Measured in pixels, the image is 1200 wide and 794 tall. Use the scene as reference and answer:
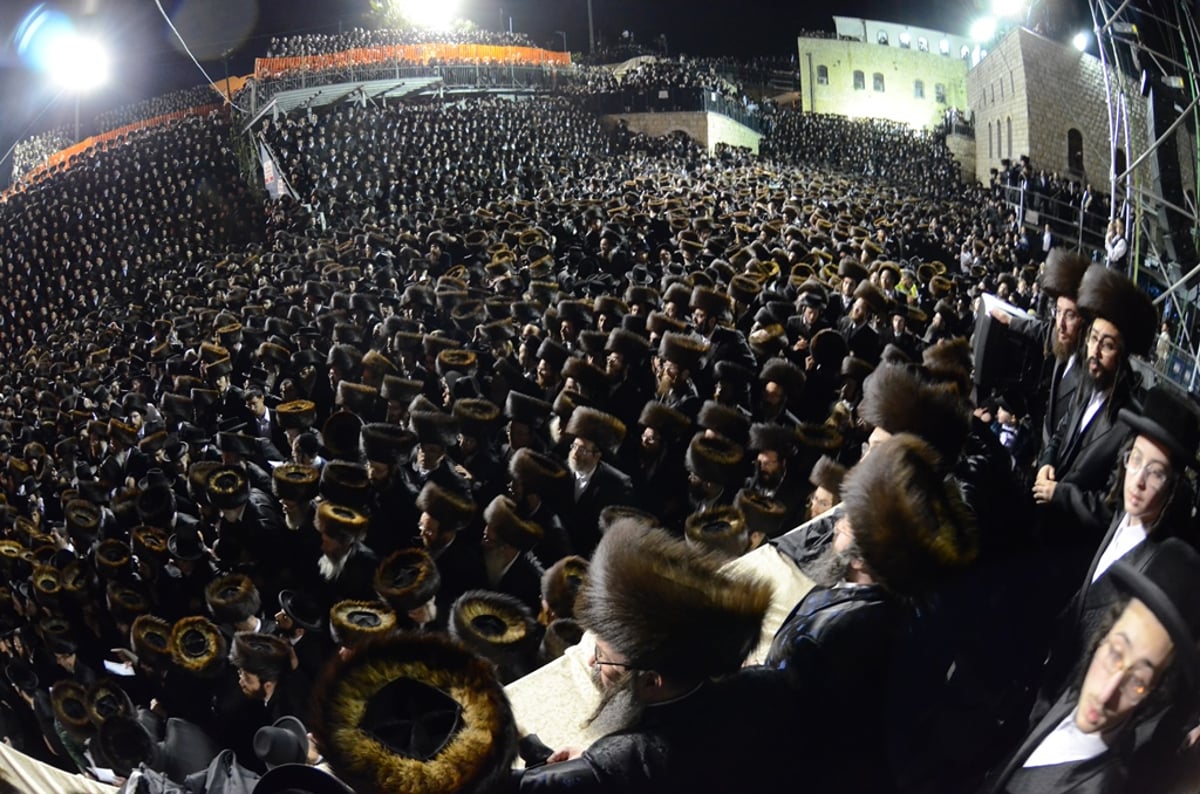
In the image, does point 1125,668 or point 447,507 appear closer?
point 1125,668

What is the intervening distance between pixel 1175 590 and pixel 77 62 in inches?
90.0

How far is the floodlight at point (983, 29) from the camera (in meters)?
1.35

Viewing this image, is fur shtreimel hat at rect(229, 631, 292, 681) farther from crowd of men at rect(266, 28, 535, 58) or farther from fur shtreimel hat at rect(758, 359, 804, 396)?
crowd of men at rect(266, 28, 535, 58)

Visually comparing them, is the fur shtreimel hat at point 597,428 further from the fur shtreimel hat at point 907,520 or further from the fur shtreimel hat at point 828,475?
the fur shtreimel hat at point 907,520

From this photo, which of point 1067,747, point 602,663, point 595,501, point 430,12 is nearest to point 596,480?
point 595,501

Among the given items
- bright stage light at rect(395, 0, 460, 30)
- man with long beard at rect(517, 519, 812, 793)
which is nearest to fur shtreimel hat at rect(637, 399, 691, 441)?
man with long beard at rect(517, 519, 812, 793)

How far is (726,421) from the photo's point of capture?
148 cm

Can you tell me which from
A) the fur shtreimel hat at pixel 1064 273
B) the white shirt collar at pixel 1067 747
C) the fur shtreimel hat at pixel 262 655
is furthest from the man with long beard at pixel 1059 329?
the fur shtreimel hat at pixel 262 655

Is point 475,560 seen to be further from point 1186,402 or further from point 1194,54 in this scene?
point 1194,54

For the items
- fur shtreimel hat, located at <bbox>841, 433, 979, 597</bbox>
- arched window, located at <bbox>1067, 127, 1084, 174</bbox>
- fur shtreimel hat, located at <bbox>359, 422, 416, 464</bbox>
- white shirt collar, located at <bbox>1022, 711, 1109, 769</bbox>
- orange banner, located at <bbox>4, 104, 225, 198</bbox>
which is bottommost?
white shirt collar, located at <bbox>1022, 711, 1109, 769</bbox>

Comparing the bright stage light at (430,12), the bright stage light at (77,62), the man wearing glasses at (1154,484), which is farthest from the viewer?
the bright stage light at (77,62)

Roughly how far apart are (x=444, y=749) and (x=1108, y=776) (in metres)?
0.74

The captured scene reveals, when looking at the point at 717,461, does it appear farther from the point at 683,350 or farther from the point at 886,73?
the point at 886,73

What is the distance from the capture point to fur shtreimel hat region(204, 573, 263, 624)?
1304 millimetres
